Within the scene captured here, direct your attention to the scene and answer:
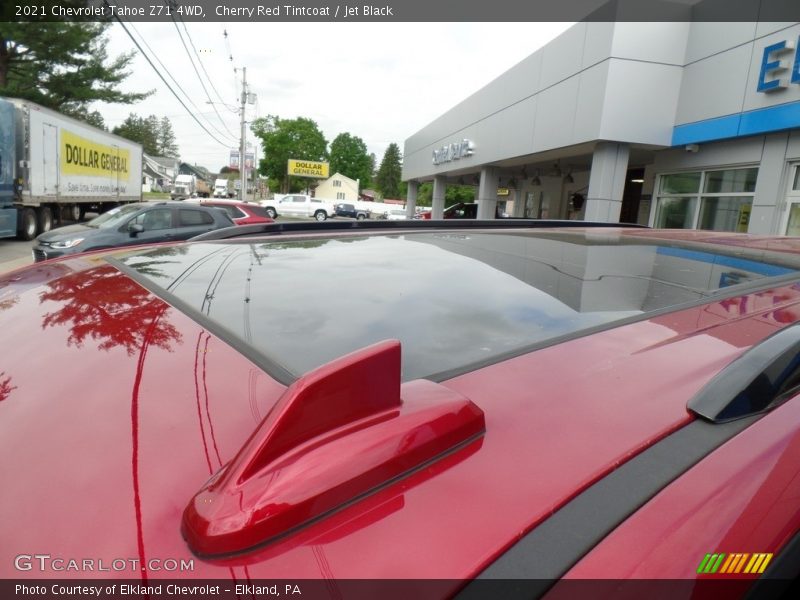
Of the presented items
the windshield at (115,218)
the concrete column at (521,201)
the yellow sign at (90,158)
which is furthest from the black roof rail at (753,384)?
the concrete column at (521,201)

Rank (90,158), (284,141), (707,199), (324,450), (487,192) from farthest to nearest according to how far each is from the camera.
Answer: (284,141)
(487,192)
(90,158)
(707,199)
(324,450)

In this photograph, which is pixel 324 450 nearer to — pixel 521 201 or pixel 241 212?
pixel 241 212

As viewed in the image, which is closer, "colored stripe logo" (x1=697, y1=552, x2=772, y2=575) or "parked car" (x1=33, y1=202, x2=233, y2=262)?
"colored stripe logo" (x1=697, y1=552, x2=772, y2=575)

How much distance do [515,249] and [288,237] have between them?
1.16m

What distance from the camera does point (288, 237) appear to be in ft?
8.40

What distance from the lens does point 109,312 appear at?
134 centimetres

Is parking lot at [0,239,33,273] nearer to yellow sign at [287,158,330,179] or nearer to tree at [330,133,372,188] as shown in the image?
yellow sign at [287,158,330,179]

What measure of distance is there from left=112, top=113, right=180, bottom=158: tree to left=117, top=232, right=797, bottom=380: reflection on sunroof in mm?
103326

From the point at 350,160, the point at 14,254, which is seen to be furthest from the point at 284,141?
the point at 14,254

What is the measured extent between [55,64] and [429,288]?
32815 mm

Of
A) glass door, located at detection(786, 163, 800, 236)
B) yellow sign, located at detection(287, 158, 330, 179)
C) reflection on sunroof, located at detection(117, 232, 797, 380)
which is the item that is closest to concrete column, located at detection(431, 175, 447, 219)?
glass door, located at detection(786, 163, 800, 236)

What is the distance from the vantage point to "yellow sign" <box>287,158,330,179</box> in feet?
265

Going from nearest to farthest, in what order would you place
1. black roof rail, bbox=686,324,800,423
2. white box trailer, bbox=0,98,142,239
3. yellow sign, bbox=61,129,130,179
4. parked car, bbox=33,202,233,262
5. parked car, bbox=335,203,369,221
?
black roof rail, bbox=686,324,800,423 → parked car, bbox=33,202,233,262 → white box trailer, bbox=0,98,142,239 → yellow sign, bbox=61,129,130,179 → parked car, bbox=335,203,369,221

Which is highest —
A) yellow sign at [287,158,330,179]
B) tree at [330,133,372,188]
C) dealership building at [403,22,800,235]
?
tree at [330,133,372,188]
